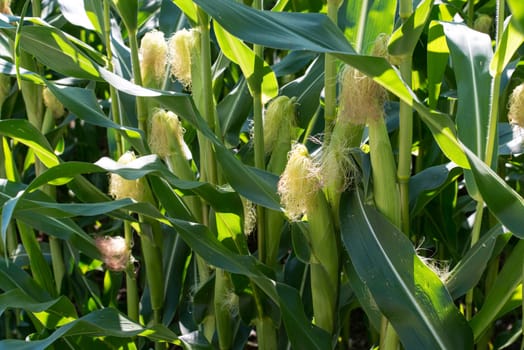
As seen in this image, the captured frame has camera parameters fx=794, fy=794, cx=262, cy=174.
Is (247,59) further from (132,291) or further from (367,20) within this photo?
(132,291)

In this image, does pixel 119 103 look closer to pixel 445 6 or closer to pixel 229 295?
pixel 229 295

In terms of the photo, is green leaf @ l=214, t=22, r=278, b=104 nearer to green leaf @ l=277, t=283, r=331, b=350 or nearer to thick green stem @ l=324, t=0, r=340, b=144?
thick green stem @ l=324, t=0, r=340, b=144

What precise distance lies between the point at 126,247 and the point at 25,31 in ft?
1.82

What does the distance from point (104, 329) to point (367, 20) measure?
0.82 meters

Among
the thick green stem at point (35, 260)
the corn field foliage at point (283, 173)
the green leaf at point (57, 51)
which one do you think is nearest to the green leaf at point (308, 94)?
the corn field foliage at point (283, 173)

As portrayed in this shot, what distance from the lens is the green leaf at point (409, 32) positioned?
1293 mm

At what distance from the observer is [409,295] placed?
4.41ft

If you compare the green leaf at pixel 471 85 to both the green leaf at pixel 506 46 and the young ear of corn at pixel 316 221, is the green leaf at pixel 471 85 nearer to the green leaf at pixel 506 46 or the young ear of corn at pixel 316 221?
the green leaf at pixel 506 46

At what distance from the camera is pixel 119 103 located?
6.45 feet

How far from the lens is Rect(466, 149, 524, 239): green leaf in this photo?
124cm

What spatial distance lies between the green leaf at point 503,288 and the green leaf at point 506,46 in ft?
1.05

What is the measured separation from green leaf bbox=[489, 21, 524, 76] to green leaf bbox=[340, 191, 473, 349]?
321 mm

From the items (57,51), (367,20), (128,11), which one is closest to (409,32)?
(367,20)

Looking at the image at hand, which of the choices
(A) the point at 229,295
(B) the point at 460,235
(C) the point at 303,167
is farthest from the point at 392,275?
(B) the point at 460,235
